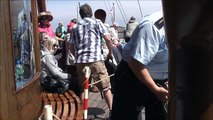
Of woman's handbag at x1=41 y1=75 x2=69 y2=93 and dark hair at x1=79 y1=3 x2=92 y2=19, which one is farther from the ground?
dark hair at x1=79 y1=3 x2=92 y2=19

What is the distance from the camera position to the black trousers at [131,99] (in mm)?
3004

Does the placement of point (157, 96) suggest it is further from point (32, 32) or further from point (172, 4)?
point (172, 4)

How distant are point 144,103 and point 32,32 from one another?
1.06 metres

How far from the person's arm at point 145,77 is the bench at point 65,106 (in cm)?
94

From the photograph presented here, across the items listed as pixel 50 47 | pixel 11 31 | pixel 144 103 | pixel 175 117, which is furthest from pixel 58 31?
pixel 175 117

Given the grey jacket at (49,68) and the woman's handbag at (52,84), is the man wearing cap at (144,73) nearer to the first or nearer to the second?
the woman's handbag at (52,84)

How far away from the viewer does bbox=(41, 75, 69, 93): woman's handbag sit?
16.3 ft

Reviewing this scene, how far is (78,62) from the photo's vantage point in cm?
535

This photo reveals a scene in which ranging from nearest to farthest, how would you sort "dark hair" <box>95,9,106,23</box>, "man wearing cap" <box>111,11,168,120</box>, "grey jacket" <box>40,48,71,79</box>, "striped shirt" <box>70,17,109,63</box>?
1. "man wearing cap" <box>111,11,168,120</box>
2. "grey jacket" <box>40,48,71,79</box>
3. "striped shirt" <box>70,17,109,63</box>
4. "dark hair" <box>95,9,106,23</box>

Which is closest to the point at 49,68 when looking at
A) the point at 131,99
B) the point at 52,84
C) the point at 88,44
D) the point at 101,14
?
the point at 52,84

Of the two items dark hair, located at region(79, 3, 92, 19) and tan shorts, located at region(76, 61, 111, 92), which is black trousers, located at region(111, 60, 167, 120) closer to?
tan shorts, located at region(76, 61, 111, 92)

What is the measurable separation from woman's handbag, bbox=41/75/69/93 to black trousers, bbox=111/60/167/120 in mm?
1889

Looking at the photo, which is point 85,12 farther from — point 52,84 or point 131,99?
point 131,99

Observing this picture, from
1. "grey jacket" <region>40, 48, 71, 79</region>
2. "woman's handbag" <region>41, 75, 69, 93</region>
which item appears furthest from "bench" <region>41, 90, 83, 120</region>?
"grey jacket" <region>40, 48, 71, 79</region>
